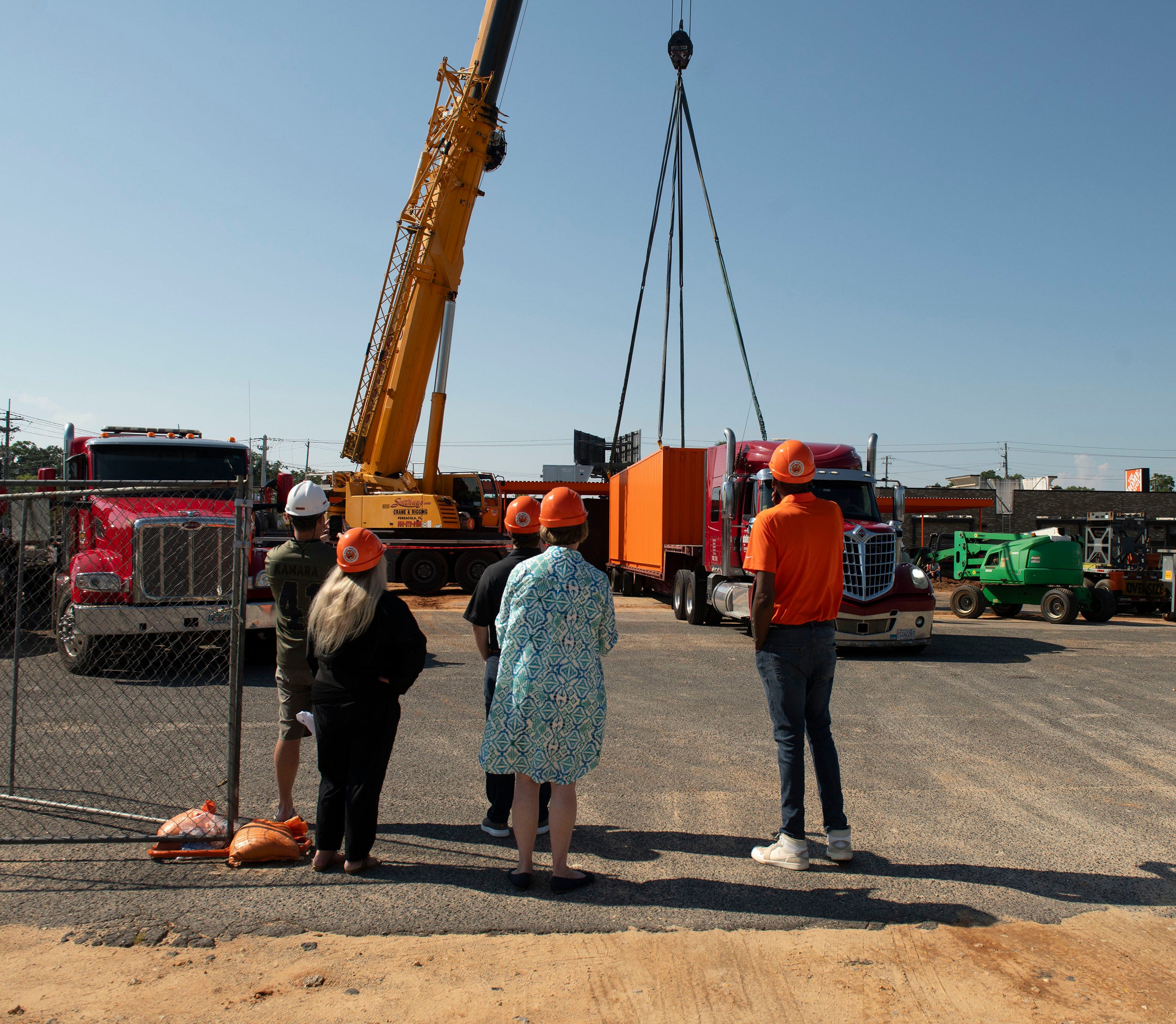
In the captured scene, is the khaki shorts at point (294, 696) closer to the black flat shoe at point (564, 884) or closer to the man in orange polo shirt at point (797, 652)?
the black flat shoe at point (564, 884)

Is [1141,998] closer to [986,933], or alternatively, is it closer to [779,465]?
[986,933]

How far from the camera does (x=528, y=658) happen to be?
3889 millimetres

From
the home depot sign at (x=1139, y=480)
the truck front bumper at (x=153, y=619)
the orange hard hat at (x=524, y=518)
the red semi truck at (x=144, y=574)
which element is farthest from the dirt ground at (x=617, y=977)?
the home depot sign at (x=1139, y=480)

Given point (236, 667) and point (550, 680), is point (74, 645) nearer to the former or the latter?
point (236, 667)

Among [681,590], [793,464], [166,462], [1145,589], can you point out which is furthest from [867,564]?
[1145,589]

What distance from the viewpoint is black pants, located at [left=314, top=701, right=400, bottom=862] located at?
13.4 ft

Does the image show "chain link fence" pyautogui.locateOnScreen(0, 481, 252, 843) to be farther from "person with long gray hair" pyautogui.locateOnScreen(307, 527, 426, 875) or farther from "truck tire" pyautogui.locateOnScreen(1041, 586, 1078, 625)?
"truck tire" pyautogui.locateOnScreen(1041, 586, 1078, 625)

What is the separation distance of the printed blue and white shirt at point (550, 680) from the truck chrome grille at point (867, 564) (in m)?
9.24

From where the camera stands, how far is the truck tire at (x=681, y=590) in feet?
Answer: 55.3

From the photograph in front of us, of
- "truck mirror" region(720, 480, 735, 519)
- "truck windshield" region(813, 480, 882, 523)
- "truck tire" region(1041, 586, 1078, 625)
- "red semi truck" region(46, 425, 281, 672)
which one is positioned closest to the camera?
"red semi truck" region(46, 425, 281, 672)

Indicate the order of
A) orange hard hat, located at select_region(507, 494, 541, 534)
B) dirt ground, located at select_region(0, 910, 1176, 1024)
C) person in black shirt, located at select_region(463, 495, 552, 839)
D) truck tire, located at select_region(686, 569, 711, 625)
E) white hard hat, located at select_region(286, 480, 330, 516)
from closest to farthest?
dirt ground, located at select_region(0, 910, 1176, 1024) → person in black shirt, located at select_region(463, 495, 552, 839) → white hard hat, located at select_region(286, 480, 330, 516) → orange hard hat, located at select_region(507, 494, 541, 534) → truck tire, located at select_region(686, 569, 711, 625)

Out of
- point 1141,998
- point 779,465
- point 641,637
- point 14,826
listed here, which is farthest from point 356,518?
point 1141,998

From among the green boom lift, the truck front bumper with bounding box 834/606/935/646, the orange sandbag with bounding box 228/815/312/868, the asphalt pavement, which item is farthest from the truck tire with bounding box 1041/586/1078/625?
the orange sandbag with bounding box 228/815/312/868

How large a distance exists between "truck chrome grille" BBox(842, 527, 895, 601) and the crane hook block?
1107cm
